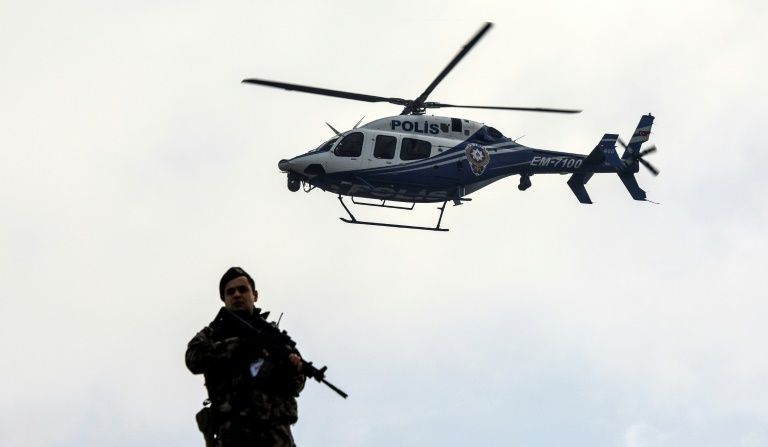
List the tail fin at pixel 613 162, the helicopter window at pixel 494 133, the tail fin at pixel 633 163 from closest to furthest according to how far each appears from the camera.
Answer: the helicopter window at pixel 494 133, the tail fin at pixel 613 162, the tail fin at pixel 633 163

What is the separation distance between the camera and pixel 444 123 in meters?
38.1

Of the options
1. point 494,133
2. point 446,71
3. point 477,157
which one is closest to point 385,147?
point 477,157

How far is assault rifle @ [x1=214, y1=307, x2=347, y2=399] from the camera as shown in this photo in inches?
417

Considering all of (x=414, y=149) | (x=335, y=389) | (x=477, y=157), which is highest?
(x=477, y=157)

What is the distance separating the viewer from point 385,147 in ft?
120

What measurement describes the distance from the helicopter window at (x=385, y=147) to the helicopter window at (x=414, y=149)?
1.00 ft

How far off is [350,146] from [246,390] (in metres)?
25.9

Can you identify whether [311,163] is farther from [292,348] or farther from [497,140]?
[292,348]

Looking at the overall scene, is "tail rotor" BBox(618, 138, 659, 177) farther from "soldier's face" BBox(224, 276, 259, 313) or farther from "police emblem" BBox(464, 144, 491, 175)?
"soldier's face" BBox(224, 276, 259, 313)

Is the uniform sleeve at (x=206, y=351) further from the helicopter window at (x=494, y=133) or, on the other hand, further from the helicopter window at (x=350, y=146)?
the helicopter window at (x=494, y=133)

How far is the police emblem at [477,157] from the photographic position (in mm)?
37969

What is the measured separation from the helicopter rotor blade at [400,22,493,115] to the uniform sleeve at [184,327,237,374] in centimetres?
2193

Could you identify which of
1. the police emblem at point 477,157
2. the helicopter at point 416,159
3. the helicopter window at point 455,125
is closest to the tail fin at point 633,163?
the helicopter at point 416,159

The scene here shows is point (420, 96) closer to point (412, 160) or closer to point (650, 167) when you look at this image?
point (412, 160)
